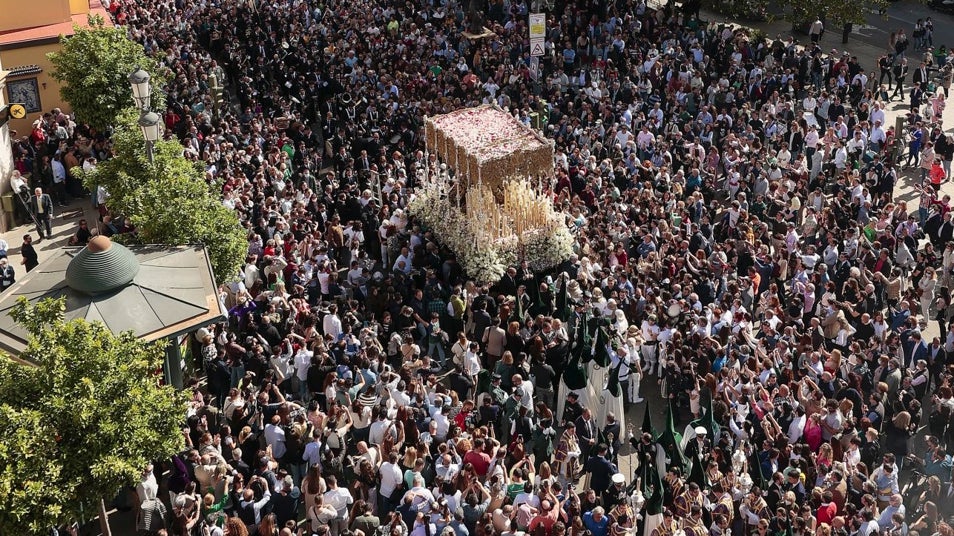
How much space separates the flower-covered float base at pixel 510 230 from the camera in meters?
21.1

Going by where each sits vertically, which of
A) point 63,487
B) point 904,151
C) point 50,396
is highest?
point 50,396

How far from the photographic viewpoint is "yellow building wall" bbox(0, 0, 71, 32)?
28.5 metres

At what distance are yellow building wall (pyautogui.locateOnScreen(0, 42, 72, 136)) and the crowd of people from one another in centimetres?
110

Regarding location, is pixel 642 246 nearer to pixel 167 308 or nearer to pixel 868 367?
pixel 868 367

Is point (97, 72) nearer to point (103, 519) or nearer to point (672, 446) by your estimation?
point (103, 519)

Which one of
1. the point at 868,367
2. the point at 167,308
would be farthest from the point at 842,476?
the point at 167,308

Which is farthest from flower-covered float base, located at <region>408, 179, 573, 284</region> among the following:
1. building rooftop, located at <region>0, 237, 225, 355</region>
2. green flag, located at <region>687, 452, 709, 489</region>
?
green flag, located at <region>687, 452, 709, 489</region>

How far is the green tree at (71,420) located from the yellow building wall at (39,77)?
54.2ft

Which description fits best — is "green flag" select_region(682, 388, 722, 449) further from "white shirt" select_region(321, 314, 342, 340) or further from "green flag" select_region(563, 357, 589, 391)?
"white shirt" select_region(321, 314, 342, 340)

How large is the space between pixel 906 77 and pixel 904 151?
21.4ft

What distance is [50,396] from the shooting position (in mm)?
11969

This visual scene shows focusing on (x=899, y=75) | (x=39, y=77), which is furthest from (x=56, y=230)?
(x=899, y=75)

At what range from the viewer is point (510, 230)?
2134cm

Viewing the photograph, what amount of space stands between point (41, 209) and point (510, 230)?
1011cm
